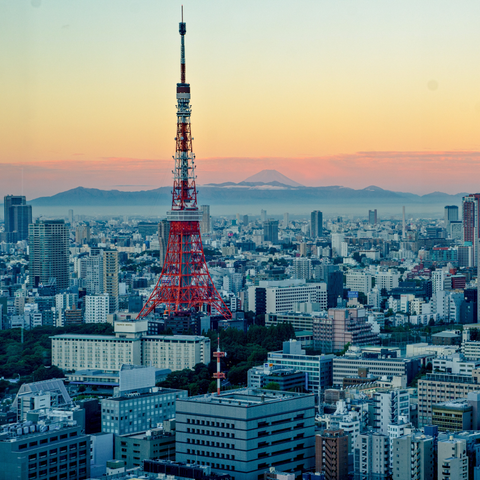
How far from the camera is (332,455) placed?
36.2ft

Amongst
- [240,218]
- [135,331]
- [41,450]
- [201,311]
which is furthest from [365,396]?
[240,218]

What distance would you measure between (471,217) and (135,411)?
29749mm

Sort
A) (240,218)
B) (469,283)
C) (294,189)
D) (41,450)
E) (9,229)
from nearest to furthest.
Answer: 1. (41,450)
2. (469,283)
3. (9,229)
4. (294,189)
5. (240,218)

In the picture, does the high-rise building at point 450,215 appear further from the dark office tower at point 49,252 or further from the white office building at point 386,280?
the dark office tower at point 49,252

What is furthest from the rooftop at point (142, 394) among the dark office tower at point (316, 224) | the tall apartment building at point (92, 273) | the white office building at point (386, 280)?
the dark office tower at point (316, 224)

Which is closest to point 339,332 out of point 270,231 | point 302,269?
point 302,269

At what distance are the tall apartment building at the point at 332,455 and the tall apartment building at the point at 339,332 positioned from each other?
9.31 meters

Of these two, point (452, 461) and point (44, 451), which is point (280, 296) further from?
point (44, 451)

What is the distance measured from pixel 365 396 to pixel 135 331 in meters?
6.99

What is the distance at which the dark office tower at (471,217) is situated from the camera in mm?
40062

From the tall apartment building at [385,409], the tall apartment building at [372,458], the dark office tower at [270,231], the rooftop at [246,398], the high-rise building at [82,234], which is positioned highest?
the dark office tower at [270,231]

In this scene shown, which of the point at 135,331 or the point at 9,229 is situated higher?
the point at 9,229

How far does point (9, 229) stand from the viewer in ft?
117

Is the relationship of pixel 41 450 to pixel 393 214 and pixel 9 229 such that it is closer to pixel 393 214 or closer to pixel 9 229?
pixel 9 229
